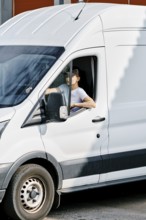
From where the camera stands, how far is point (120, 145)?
29.6ft

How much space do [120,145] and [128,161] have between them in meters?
0.23

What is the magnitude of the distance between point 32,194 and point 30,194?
0.07 ft

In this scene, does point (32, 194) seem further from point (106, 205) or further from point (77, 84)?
point (77, 84)

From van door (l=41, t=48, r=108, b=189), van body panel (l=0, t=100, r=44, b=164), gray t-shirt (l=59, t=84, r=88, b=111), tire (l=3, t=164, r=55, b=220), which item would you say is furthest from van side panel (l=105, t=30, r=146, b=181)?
van body panel (l=0, t=100, r=44, b=164)

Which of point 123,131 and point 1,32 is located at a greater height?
point 1,32

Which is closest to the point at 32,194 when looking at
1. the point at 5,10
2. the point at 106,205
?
the point at 106,205

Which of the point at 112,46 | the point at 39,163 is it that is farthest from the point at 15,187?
the point at 112,46

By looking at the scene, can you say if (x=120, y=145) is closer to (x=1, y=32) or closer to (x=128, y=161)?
(x=128, y=161)

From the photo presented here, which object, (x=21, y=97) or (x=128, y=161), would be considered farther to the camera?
(x=128, y=161)

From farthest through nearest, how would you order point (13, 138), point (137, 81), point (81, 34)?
point (137, 81)
point (81, 34)
point (13, 138)

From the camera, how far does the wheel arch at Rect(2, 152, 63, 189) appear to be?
7965mm

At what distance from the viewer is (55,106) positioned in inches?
325

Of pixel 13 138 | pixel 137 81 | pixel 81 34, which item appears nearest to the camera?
pixel 13 138

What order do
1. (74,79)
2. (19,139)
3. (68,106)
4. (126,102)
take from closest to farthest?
(19,139)
(68,106)
(74,79)
(126,102)
